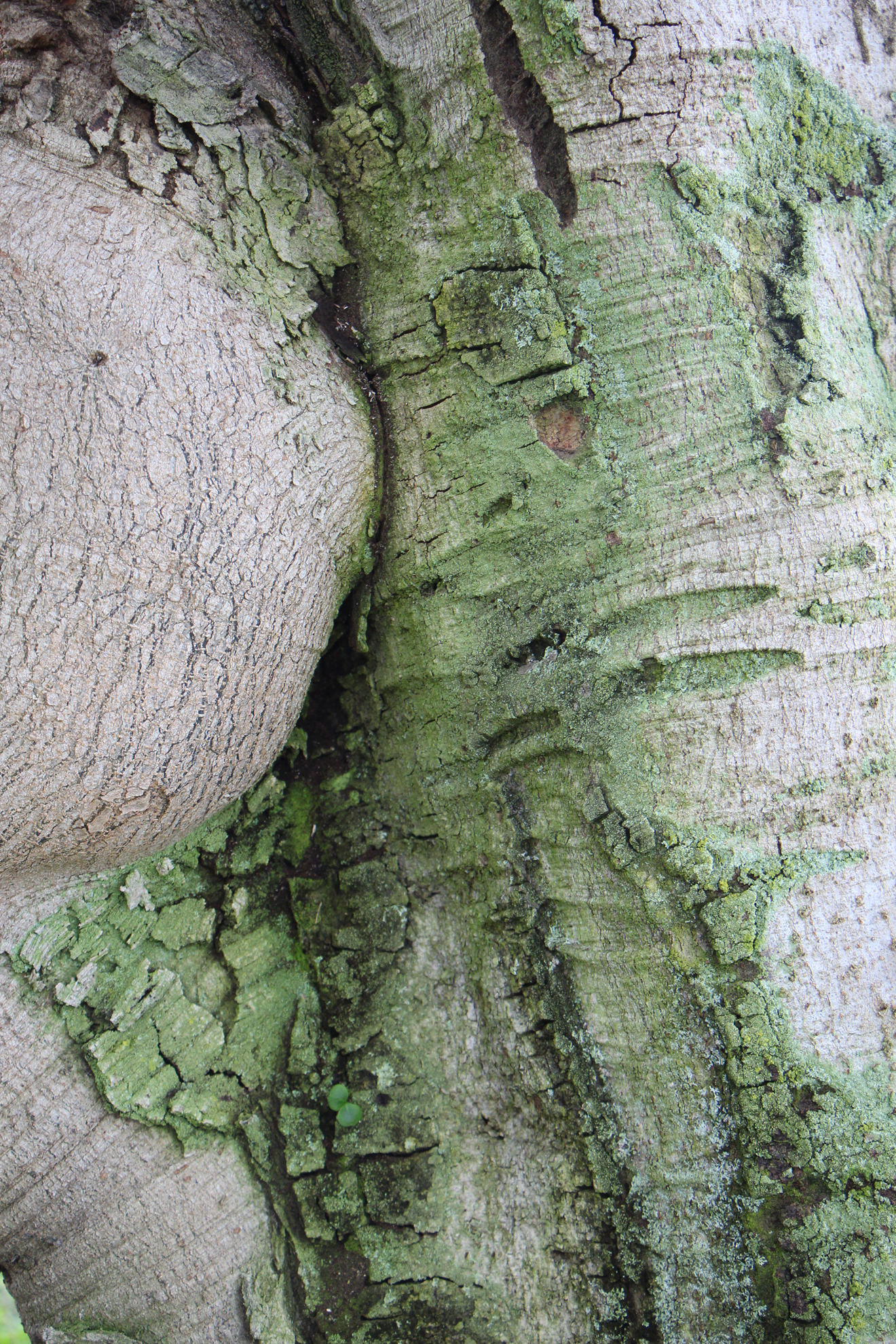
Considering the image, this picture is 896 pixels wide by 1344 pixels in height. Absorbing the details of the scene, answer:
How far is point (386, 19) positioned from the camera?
1.57 m

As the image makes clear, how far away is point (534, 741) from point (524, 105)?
3.86 feet

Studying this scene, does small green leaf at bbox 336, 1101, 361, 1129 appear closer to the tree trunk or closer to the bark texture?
the tree trunk

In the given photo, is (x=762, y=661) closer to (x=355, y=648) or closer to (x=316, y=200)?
(x=355, y=648)

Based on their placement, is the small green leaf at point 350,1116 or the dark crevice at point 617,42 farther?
the small green leaf at point 350,1116

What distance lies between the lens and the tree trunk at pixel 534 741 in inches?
54.9

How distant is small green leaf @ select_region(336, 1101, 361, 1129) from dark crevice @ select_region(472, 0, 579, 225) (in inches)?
69.4

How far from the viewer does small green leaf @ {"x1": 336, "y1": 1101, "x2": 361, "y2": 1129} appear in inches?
65.6

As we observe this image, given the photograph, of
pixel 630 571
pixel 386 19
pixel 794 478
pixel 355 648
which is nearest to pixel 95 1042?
pixel 355 648

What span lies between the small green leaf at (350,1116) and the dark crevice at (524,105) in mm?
1762

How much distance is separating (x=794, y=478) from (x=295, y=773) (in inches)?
46.2

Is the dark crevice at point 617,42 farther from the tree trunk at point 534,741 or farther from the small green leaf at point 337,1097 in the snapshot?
the small green leaf at point 337,1097

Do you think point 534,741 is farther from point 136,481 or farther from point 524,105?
point 524,105

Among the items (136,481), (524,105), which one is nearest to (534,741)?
(136,481)

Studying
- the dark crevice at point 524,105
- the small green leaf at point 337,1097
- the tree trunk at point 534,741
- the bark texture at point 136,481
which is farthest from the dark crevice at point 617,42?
the small green leaf at point 337,1097
